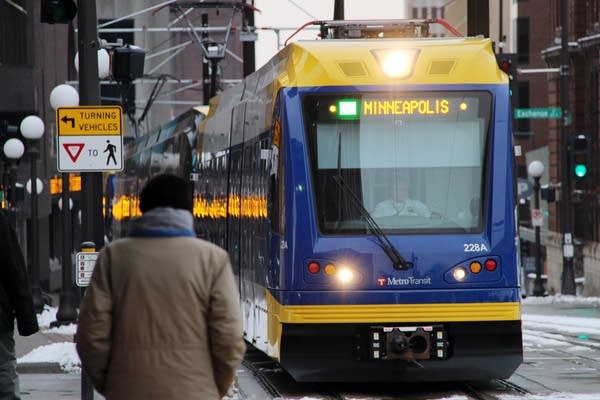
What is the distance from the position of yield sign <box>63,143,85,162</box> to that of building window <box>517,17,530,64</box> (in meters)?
68.9

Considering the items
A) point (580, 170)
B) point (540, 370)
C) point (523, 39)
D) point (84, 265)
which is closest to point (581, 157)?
point (580, 170)

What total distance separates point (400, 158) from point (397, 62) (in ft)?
3.07

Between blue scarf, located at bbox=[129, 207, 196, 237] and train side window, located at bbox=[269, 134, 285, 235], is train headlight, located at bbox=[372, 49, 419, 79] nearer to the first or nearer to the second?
train side window, located at bbox=[269, 134, 285, 235]

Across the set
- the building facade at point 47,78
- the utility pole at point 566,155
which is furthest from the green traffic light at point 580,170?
the building facade at point 47,78

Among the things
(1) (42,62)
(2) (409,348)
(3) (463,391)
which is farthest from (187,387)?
(1) (42,62)

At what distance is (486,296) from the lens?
1407 centimetres

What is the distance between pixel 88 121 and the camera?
45.5 feet

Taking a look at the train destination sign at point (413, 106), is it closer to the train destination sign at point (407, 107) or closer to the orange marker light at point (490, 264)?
the train destination sign at point (407, 107)

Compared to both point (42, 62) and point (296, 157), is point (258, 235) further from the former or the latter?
point (42, 62)

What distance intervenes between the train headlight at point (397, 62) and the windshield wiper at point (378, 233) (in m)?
1.13

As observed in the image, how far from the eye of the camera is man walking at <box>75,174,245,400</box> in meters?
6.86

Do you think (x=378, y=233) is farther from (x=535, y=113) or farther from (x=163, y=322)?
(x=535, y=113)

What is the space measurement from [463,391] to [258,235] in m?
2.71

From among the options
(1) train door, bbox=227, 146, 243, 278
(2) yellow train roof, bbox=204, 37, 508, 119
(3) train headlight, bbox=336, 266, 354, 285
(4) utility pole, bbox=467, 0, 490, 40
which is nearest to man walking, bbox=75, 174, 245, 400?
(3) train headlight, bbox=336, 266, 354, 285
